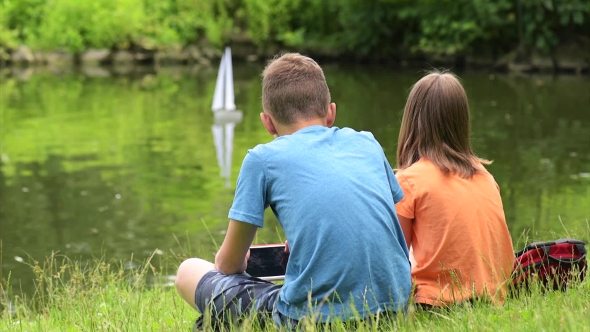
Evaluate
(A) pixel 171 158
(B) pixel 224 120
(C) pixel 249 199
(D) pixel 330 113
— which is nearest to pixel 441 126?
(D) pixel 330 113

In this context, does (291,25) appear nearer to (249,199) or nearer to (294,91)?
(294,91)

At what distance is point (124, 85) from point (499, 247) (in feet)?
69.5

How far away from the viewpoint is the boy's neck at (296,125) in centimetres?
270

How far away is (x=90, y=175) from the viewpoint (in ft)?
34.2

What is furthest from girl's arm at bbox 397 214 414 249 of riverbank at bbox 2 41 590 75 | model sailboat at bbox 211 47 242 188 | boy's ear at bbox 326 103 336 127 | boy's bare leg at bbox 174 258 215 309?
riverbank at bbox 2 41 590 75

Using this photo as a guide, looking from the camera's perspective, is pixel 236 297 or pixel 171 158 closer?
pixel 236 297

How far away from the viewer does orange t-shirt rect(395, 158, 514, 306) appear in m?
3.01

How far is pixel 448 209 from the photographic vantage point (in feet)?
9.87

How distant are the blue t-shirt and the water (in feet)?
7.07

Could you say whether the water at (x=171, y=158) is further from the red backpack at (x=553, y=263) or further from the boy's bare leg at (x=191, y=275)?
the boy's bare leg at (x=191, y=275)

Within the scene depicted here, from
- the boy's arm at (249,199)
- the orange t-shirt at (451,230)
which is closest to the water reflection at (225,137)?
the orange t-shirt at (451,230)

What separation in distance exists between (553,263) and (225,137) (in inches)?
430

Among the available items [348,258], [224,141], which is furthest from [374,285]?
[224,141]

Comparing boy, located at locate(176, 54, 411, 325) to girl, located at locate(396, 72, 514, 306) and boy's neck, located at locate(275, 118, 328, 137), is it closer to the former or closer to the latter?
boy's neck, located at locate(275, 118, 328, 137)
